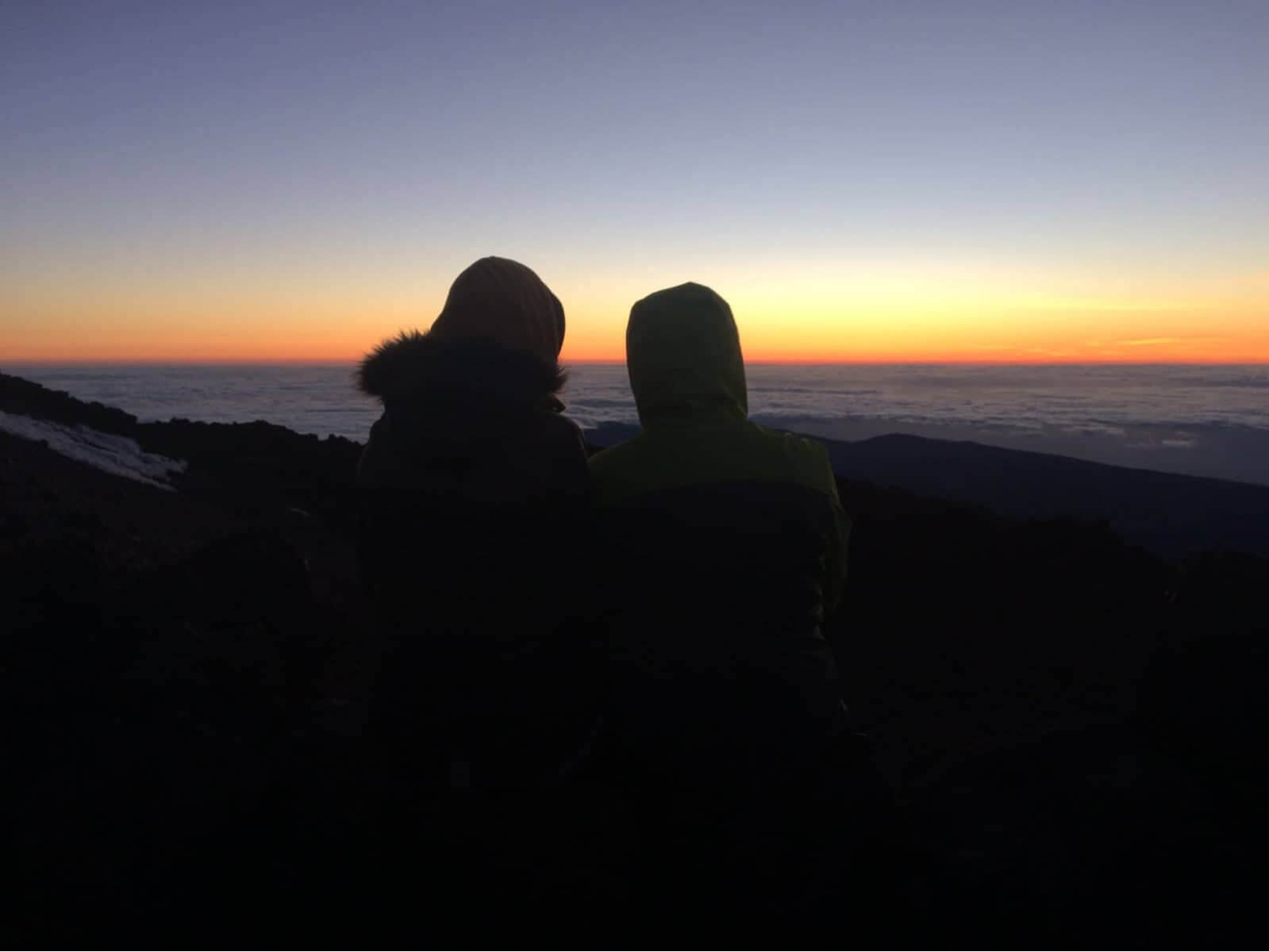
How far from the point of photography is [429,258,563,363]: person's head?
2.39 meters

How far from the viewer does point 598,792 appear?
2.37m

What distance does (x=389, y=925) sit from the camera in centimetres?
229

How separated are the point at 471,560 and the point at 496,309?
0.68 m

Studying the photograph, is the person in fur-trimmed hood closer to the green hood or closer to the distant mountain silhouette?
the green hood

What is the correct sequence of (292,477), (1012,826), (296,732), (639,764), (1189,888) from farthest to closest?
(292,477), (296,732), (1012,826), (1189,888), (639,764)

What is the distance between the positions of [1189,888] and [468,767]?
2.26m

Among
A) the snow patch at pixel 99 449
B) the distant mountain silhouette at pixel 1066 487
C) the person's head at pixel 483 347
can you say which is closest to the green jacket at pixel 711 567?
the person's head at pixel 483 347

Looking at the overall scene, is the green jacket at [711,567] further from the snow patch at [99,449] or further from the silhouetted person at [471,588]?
the snow patch at [99,449]

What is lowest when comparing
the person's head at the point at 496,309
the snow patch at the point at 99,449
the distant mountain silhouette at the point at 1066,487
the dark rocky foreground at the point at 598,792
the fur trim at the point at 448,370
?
the distant mountain silhouette at the point at 1066,487

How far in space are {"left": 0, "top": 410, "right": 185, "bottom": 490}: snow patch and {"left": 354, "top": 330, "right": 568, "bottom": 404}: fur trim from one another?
517 inches

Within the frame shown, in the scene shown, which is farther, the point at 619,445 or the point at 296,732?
the point at 296,732

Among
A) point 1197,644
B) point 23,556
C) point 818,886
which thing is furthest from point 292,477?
point 818,886

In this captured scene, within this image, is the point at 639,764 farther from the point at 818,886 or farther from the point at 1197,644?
the point at 1197,644

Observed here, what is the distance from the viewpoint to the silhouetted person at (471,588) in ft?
7.19
